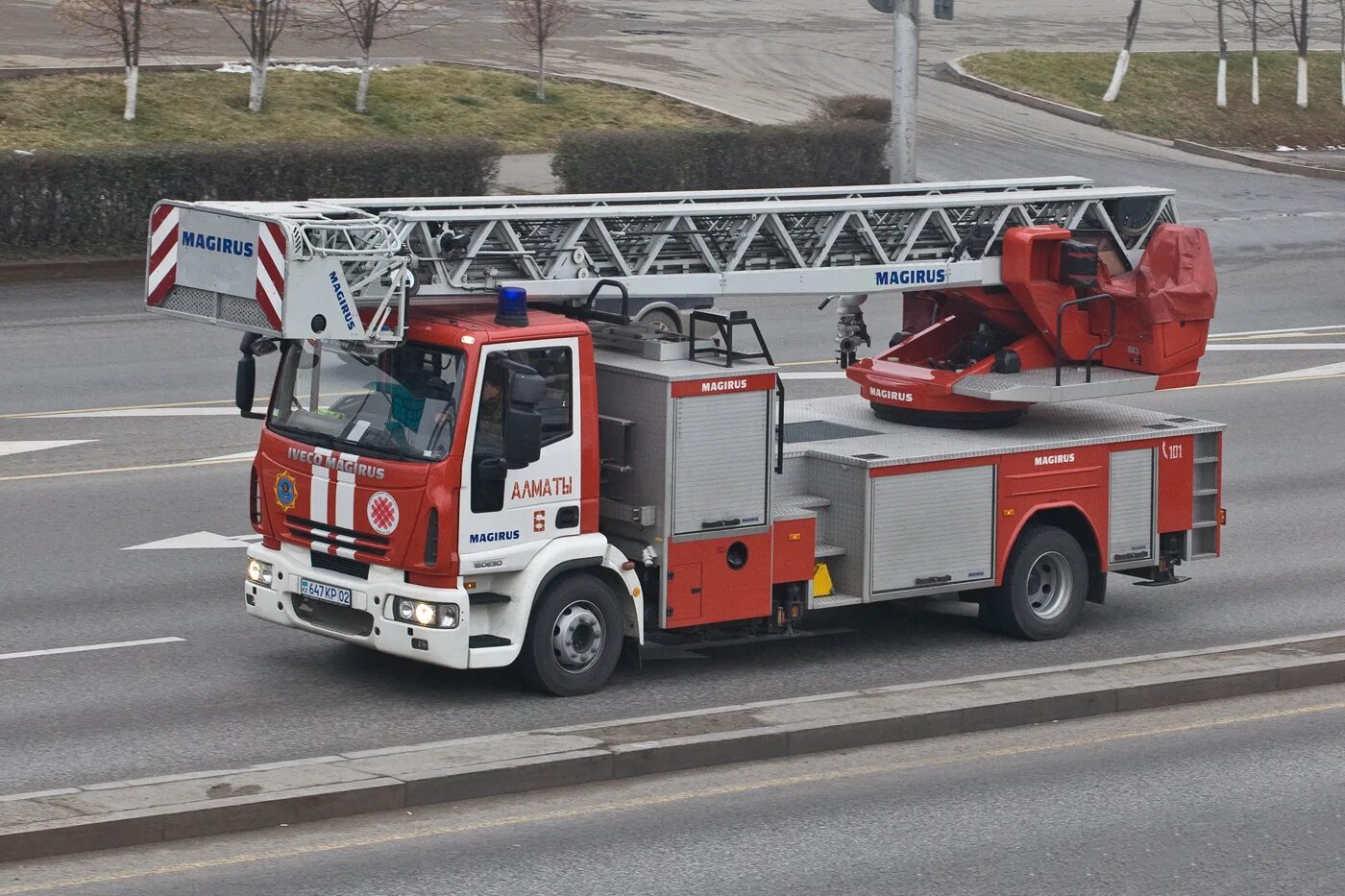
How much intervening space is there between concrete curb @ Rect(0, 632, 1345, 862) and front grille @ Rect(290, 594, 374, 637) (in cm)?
123

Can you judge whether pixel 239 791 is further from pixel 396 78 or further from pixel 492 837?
pixel 396 78

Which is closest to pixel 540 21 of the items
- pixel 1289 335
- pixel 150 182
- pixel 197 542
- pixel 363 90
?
pixel 363 90

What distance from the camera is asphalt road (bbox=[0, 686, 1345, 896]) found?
8.23 m

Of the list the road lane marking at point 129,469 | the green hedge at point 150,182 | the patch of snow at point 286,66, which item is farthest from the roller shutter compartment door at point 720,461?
the patch of snow at point 286,66

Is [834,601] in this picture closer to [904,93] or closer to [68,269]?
[68,269]

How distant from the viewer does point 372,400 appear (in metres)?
10.8

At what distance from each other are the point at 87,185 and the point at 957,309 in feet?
51.9

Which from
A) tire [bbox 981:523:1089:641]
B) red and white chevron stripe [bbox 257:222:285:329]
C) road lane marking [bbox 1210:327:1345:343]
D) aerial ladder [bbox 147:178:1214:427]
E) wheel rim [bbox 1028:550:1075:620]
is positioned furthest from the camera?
road lane marking [bbox 1210:327:1345:343]

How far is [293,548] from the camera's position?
1117cm

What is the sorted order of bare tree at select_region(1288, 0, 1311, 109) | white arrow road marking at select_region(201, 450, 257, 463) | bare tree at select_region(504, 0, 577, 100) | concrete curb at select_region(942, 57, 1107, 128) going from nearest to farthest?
white arrow road marking at select_region(201, 450, 257, 463)
bare tree at select_region(504, 0, 577, 100)
concrete curb at select_region(942, 57, 1107, 128)
bare tree at select_region(1288, 0, 1311, 109)

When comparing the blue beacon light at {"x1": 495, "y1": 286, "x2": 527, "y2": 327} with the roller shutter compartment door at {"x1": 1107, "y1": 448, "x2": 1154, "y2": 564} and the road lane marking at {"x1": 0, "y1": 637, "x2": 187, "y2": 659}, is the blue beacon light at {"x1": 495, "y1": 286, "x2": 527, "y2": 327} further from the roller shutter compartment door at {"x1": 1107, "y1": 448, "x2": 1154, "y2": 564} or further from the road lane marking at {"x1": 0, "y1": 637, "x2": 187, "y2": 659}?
the roller shutter compartment door at {"x1": 1107, "y1": 448, "x2": 1154, "y2": 564}

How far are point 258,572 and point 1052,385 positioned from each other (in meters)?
5.18

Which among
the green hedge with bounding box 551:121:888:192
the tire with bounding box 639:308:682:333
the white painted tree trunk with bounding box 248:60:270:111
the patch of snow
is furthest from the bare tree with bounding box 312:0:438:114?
the tire with bounding box 639:308:682:333

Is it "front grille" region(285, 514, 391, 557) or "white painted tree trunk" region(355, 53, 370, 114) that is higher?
"white painted tree trunk" region(355, 53, 370, 114)
